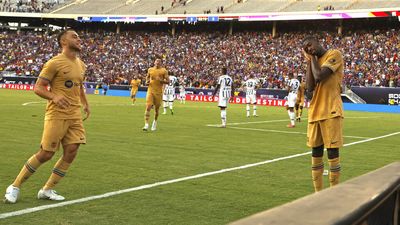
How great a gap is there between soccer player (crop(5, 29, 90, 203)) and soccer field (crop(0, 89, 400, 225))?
0.33 metres

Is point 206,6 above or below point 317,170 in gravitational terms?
above

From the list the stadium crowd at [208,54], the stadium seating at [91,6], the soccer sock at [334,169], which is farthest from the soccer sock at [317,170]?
the stadium seating at [91,6]

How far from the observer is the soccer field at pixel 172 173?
20.2 feet

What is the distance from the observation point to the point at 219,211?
6320mm

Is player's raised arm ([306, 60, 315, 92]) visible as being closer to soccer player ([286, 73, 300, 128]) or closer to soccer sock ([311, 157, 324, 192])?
soccer sock ([311, 157, 324, 192])

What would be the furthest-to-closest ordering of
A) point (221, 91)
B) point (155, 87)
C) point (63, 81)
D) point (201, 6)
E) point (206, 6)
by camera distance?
point (201, 6) → point (206, 6) → point (221, 91) → point (155, 87) → point (63, 81)

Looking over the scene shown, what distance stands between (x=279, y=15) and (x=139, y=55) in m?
15.4

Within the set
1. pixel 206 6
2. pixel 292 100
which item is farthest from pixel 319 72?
pixel 206 6

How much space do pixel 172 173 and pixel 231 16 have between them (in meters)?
48.2

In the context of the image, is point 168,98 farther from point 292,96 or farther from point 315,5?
point 315,5

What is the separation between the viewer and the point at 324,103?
22.4 feet

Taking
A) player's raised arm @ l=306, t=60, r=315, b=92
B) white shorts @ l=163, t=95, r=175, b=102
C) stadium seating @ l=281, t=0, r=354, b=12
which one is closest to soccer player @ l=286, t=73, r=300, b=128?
white shorts @ l=163, t=95, r=175, b=102

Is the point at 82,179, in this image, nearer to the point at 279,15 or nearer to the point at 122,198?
the point at 122,198

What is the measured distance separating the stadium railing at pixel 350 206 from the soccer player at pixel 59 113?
4640mm
